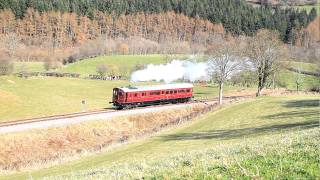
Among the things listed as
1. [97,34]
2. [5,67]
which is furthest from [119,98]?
[97,34]

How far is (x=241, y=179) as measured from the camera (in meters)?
9.93

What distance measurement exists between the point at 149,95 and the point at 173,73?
48486 millimetres

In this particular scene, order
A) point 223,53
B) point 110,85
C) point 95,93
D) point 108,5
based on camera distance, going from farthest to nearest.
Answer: point 108,5, point 110,85, point 95,93, point 223,53

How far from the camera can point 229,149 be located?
16906 mm

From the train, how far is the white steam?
124 ft

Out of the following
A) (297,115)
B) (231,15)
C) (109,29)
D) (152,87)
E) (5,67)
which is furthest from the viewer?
(231,15)

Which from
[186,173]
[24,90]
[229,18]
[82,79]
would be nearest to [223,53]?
[24,90]

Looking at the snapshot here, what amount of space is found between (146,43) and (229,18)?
150 feet

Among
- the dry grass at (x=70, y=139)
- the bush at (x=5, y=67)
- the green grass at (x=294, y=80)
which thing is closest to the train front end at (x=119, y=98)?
the dry grass at (x=70, y=139)

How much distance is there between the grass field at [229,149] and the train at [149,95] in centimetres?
1447

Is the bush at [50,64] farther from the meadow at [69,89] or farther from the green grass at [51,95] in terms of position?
the green grass at [51,95]

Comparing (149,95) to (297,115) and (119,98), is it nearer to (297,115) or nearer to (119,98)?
(119,98)

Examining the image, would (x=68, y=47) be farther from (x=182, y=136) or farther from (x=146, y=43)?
(x=182, y=136)

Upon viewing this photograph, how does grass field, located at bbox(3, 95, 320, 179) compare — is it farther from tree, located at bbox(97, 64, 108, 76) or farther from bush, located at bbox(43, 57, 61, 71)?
bush, located at bbox(43, 57, 61, 71)
